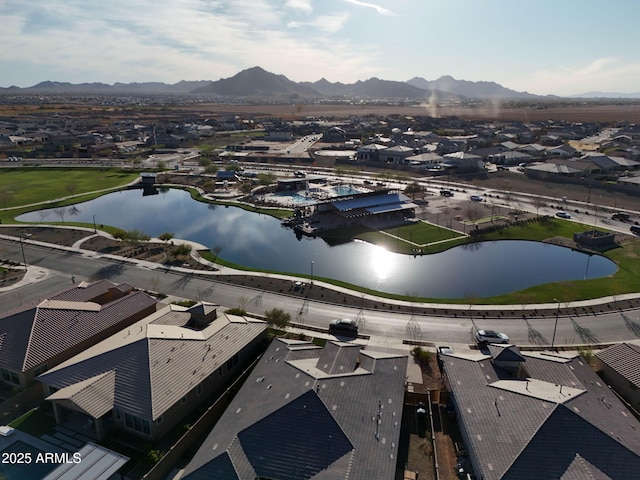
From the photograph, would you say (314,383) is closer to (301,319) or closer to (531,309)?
(301,319)

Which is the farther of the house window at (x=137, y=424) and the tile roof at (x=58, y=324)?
the tile roof at (x=58, y=324)

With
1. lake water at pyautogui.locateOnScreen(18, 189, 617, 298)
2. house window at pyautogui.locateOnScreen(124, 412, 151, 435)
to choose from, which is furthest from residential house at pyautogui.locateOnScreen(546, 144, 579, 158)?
house window at pyautogui.locateOnScreen(124, 412, 151, 435)

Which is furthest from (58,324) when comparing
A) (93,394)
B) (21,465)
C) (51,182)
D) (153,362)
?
(51,182)

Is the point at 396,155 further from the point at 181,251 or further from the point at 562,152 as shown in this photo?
the point at 181,251

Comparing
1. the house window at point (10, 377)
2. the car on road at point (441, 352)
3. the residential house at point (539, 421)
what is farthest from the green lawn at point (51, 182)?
the residential house at point (539, 421)

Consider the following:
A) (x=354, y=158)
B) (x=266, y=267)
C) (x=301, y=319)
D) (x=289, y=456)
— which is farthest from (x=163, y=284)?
(x=354, y=158)

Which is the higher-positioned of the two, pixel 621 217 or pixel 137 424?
pixel 621 217

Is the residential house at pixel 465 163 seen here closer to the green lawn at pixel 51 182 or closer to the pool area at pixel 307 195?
the pool area at pixel 307 195
